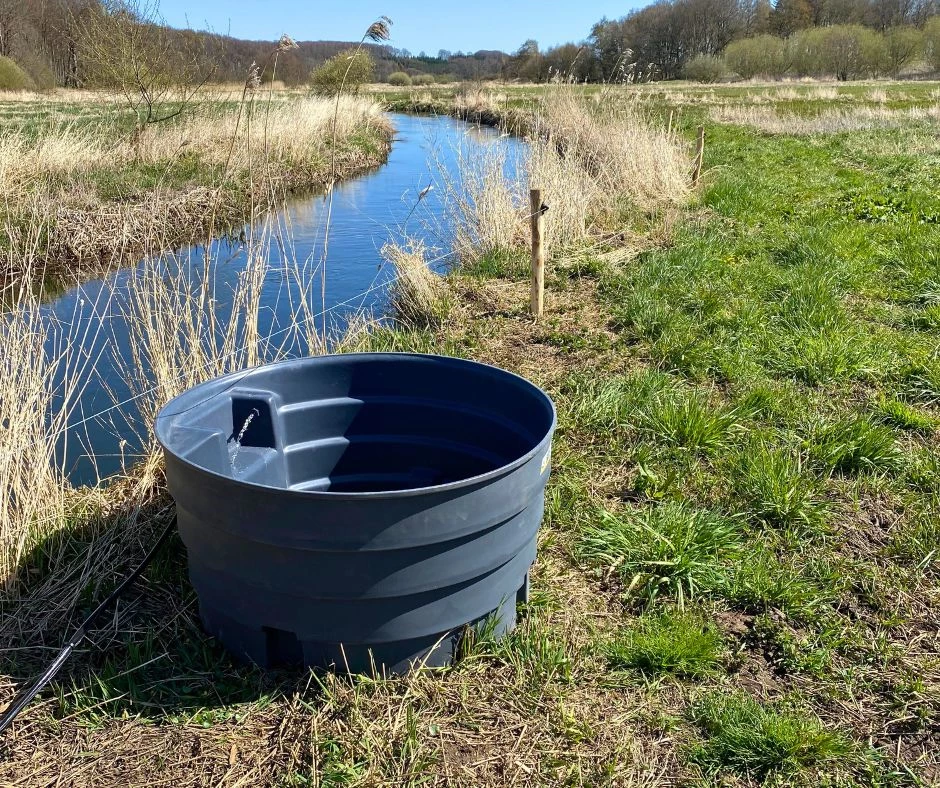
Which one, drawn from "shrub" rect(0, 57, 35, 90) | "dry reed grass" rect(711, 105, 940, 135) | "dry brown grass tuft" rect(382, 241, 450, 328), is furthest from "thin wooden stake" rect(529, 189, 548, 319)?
"shrub" rect(0, 57, 35, 90)

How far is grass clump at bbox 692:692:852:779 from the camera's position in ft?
6.25

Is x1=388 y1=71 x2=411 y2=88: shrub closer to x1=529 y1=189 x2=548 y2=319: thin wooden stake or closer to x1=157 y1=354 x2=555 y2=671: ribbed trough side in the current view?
x1=529 y1=189 x2=548 y2=319: thin wooden stake

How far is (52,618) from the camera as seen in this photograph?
2426 millimetres

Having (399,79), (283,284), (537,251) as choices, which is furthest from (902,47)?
(537,251)

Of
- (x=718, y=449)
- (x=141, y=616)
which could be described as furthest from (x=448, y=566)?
(x=718, y=449)

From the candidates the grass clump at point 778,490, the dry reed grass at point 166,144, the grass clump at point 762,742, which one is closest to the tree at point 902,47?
the dry reed grass at point 166,144

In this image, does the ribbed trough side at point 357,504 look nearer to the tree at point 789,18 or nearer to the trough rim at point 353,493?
the trough rim at point 353,493

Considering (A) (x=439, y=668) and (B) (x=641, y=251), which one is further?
(B) (x=641, y=251)

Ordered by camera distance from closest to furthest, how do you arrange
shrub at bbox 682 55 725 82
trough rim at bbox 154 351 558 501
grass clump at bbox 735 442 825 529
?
trough rim at bbox 154 351 558 501 → grass clump at bbox 735 442 825 529 → shrub at bbox 682 55 725 82

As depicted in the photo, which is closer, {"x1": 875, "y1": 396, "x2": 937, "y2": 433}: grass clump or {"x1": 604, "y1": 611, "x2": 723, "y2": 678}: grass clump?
{"x1": 604, "y1": 611, "x2": 723, "y2": 678}: grass clump

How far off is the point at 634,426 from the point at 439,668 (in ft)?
6.17

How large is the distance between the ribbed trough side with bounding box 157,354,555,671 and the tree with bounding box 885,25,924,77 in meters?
60.3

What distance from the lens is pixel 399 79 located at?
4609 centimetres

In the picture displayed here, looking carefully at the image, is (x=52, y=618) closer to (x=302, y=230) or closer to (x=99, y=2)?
(x=302, y=230)
